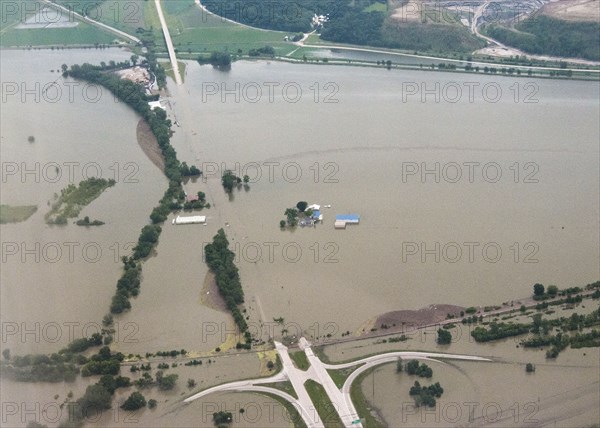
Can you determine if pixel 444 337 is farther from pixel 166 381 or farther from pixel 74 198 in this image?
pixel 74 198

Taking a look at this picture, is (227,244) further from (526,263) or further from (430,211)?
(526,263)

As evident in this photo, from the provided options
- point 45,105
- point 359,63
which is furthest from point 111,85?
point 359,63

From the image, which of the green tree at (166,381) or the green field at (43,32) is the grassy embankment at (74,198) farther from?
the green field at (43,32)

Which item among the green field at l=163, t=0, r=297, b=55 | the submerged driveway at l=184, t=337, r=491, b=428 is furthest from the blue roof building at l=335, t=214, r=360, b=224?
the green field at l=163, t=0, r=297, b=55

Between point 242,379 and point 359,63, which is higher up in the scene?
point 359,63

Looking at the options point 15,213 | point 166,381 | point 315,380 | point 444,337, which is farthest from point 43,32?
point 444,337

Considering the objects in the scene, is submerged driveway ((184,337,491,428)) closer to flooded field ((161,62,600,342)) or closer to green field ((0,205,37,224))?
flooded field ((161,62,600,342))
